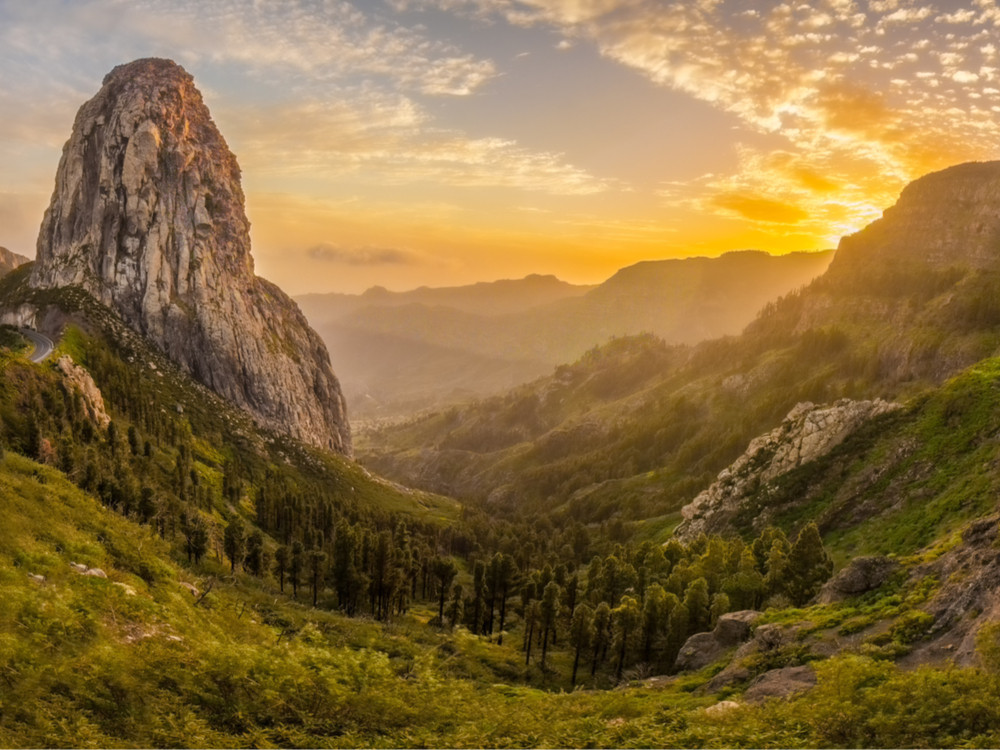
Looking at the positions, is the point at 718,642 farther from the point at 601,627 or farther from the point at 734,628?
the point at 601,627

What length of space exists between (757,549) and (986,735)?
72.7 meters

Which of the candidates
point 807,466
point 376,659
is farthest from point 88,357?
point 807,466

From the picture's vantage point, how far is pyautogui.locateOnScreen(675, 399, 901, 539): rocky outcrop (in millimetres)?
129250

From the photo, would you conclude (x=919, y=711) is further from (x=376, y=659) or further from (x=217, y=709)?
(x=217, y=709)

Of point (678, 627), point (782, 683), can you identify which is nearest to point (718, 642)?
point (678, 627)

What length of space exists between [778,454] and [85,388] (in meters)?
166

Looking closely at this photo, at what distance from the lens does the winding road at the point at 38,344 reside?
460 ft

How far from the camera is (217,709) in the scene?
87.1ft

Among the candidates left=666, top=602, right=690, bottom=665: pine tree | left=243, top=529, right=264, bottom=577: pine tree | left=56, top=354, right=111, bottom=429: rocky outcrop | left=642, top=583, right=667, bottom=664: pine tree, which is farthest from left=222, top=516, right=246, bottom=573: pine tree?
left=666, top=602, right=690, bottom=665: pine tree

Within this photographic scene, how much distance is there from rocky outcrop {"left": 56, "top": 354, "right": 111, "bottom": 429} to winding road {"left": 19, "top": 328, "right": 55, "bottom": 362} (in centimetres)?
537

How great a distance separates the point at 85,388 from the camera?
13600cm

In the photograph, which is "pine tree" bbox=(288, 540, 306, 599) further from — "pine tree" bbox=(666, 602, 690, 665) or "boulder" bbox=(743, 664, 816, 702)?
"boulder" bbox=(743, 664, 816, 702)

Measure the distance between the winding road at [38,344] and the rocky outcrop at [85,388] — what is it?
211 inches

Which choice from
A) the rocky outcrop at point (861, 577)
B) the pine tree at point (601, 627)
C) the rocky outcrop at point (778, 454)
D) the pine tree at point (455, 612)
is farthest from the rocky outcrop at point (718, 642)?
the rocky outcrop at point (778, 454)
